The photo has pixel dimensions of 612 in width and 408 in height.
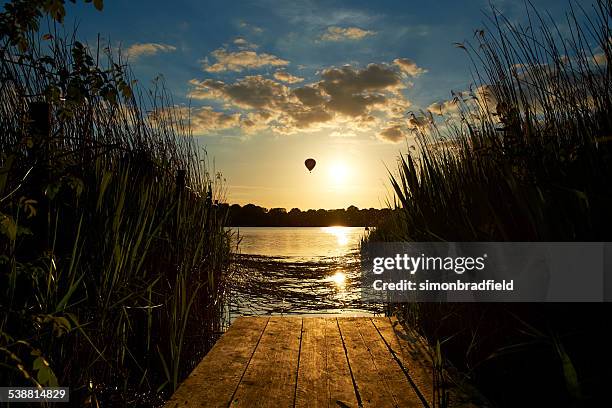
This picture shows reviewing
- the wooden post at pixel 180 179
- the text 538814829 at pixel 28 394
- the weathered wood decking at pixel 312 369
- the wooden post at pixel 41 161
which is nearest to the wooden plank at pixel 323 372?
the weathered wood decking at pixel 312 369

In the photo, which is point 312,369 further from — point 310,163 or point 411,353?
point 310,163

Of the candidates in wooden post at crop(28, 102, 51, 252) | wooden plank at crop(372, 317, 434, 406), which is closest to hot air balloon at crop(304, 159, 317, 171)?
wooden plank at crop(372, 317, 434, 406)

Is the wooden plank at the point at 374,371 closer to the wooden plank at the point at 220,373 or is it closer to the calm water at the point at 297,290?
the wooden plank at the point at 220,373

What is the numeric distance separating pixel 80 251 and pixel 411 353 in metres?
2.05

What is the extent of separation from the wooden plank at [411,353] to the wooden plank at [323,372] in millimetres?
345

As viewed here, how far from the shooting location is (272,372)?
2652 millimetres

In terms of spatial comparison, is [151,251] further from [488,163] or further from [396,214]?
[396,214]

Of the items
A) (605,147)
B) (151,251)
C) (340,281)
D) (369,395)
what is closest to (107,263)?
(151,251)

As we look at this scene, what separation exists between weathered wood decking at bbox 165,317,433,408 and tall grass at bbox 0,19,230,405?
31 cm

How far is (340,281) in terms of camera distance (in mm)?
8922

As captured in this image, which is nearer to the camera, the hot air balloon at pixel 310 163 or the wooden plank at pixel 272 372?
the wooden plank at pixel 272 372

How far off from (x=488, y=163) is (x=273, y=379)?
170 centimetres

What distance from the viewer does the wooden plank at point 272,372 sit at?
2.25 meters

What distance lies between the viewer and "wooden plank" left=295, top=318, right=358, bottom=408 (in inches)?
88.8
